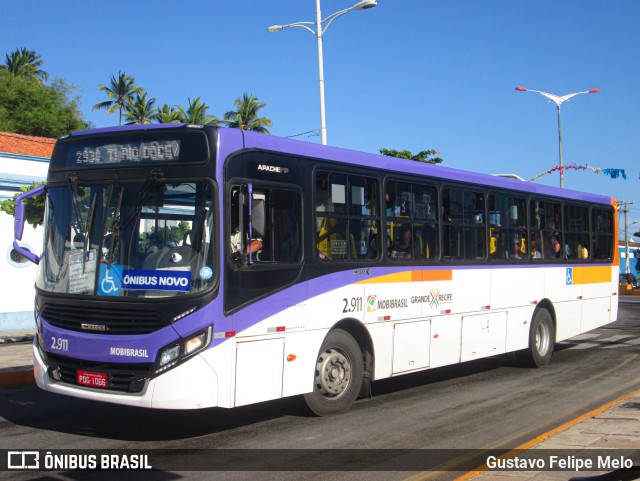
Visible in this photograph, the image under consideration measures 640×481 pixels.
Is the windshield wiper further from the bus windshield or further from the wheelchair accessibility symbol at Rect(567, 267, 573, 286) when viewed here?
the wheelchair accessibility symbol at Rect(567, 267, 573, 286)

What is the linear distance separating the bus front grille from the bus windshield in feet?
0.59

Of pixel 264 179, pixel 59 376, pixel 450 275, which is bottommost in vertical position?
pixel 59 376

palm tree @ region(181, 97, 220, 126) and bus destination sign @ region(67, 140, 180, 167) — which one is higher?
palm tree @ region(181, 97, 220, 126)

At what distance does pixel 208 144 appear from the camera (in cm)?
777

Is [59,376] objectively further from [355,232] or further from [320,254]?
[355,232]

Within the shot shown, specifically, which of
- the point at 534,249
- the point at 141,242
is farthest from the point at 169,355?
the point at 534,249

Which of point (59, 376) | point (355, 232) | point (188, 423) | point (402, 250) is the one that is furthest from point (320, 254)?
point (59, 376)

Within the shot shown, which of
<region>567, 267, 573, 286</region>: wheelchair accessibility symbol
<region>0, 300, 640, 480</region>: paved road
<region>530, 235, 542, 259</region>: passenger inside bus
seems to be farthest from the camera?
<region>567, 267, 573, 286</region>: wheelchair accessibility symbol

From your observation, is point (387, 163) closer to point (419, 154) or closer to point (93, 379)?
point (93, 379)

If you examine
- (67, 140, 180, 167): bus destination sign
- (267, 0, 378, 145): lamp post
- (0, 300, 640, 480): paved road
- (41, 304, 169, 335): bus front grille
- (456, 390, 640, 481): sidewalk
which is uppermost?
(267, 0, 378, 145): lamp post

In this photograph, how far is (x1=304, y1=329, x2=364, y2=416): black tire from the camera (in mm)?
9047

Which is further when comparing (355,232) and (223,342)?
(355,232)

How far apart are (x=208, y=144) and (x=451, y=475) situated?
4001 millimetres

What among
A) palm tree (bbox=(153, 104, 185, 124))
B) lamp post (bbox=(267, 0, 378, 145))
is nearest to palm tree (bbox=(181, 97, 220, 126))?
palm tree (bbox=(153, 104, 185, 124))
